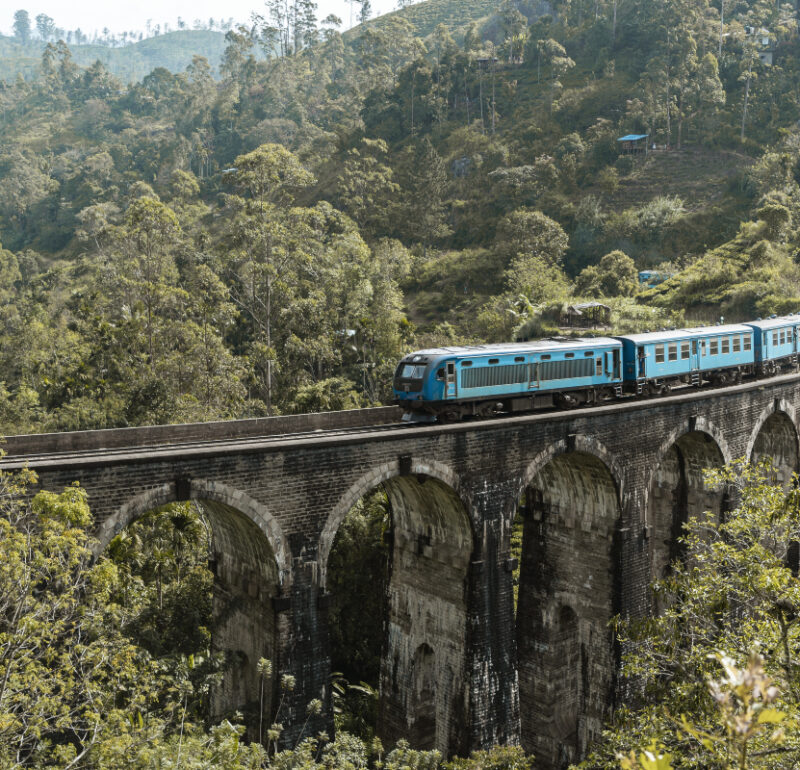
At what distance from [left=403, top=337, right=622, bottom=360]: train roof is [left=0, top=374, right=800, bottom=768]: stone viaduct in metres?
2.18

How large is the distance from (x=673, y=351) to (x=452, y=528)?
37.1 ft

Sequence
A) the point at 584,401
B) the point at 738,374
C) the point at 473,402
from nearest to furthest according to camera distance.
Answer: the point at 473,402 < the point at 584,401 < the point at 738,374

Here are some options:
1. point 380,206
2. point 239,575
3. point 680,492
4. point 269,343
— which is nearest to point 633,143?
point 380,206

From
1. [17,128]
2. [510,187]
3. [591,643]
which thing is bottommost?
[591,643]

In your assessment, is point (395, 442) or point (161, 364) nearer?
point (395, 442)

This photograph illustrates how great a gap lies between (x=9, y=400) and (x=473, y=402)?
28.0 meters

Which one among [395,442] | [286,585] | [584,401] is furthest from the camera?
[584,401]

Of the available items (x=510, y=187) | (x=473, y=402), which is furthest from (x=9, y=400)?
(x=510, y=187)

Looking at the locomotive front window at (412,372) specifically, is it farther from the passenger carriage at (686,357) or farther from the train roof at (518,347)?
the passenger carriage at (686,357)

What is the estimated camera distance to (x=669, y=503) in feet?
91.4

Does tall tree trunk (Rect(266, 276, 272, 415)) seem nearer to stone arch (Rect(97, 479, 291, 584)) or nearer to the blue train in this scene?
the blue train

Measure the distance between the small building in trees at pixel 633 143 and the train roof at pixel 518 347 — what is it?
56710 mm

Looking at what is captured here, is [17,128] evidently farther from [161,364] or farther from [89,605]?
[89,605]

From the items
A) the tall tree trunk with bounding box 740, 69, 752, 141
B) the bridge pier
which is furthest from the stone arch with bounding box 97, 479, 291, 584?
the tall tree trunk with bounding box 740, 69, 752, 141
